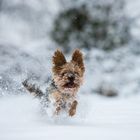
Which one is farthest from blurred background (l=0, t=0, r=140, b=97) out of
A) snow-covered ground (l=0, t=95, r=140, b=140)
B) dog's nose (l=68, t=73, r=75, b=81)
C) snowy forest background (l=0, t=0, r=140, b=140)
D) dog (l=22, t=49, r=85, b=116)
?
dog's nose (l=68, t=73, r=75, b=81)

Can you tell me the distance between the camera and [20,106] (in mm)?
9648

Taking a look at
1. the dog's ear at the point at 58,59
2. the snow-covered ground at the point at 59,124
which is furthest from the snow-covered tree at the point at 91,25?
the dog's ear at the point at 58,59

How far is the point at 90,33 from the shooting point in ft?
64.4

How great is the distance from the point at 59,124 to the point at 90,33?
12084mm

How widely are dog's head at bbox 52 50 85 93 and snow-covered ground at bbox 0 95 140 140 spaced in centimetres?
51

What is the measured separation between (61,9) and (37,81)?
1055cm

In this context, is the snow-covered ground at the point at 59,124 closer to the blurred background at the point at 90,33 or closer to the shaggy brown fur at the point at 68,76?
the shaggy brown fur at the point at 68,76

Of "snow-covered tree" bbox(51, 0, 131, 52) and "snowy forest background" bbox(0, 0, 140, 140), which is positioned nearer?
"snowy forest background" bbox(0, 0, 140, 140)

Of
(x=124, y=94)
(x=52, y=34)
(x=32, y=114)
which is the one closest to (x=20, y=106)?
(x=32, y=114)

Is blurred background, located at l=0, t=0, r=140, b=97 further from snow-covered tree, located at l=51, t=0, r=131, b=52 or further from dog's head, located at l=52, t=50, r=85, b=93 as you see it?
dog's head, located at l=52, t=50, r=85, b=93

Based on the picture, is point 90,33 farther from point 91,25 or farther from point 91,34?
point 91,25

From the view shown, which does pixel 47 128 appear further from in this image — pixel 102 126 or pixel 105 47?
pixel 105 47

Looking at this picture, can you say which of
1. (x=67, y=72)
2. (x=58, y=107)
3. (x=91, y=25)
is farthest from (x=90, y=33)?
(x=67, y=72)

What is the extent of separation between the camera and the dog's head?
789 centimetres
